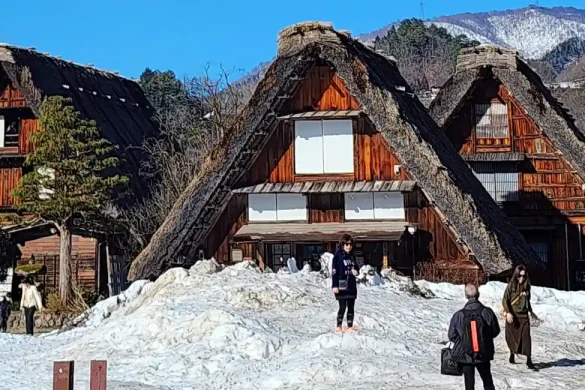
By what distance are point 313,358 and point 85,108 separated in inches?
1008

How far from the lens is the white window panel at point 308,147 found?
2248cm

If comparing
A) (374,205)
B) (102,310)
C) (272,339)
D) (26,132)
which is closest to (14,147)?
(26,132)

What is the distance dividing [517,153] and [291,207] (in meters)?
9.14

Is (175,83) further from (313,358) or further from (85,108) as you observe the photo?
(313,358)

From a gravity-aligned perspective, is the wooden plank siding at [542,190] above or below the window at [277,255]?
above

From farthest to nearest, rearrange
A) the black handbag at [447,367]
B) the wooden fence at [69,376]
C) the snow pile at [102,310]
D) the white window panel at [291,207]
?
the white window panel at [291,207]
the snow pile at [102,310]
the black handbag at [447,367]
the wooden fence at [69,376]

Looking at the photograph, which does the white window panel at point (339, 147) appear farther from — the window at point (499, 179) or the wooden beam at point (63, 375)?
the wooden beam at point (63, 375)

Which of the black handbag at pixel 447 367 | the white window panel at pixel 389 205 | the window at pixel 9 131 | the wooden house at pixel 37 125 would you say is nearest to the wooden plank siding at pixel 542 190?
the white window panel at pixel 389 205

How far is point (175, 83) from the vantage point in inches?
2478

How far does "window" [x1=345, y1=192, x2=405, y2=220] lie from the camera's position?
21953mm

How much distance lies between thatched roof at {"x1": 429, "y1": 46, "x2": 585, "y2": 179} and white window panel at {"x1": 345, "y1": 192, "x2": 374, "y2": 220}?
7050 millimetres

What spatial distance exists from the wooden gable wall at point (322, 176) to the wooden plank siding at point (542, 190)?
7.49 meters

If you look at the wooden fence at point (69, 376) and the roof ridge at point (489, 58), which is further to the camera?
the roof ridge at point (489, 58)

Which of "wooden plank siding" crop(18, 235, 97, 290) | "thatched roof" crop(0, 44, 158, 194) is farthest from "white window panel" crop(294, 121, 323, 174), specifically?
"thatched roof" crop(0, 44, 158, 194)
